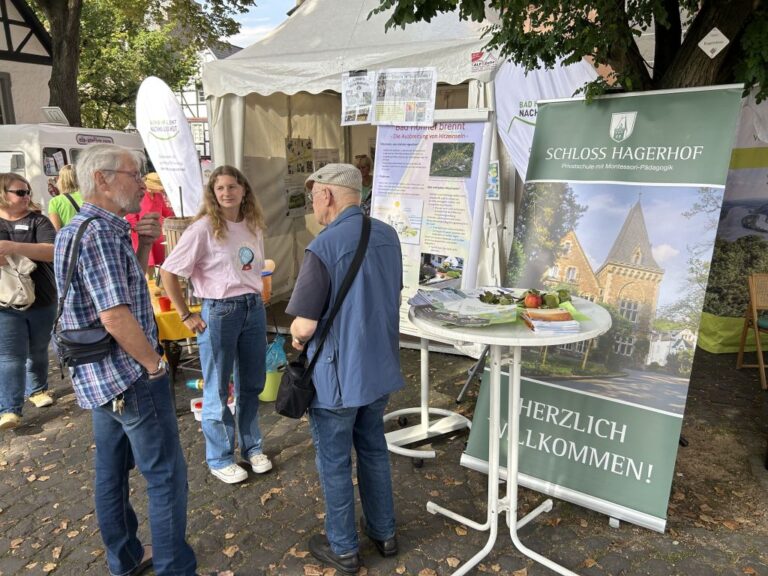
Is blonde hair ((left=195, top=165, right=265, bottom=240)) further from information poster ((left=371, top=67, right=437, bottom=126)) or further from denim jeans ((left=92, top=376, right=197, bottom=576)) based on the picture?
information poster ((left=371, top=67, right=437, bottom=126))

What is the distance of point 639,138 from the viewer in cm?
267

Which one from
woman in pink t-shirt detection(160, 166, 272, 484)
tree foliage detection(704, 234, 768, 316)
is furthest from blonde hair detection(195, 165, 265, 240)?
tree foliage detection(704, 234, 768, 316)

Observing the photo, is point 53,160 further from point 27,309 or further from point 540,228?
point 540,228

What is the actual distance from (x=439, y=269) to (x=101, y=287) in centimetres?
233

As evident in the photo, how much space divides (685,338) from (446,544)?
142 centimetres

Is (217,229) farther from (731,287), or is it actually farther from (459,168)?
(731,287)

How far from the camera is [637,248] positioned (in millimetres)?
2652

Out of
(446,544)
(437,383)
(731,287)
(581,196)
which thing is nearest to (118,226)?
(446,544)

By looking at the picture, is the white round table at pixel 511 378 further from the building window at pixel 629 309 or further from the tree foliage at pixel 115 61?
the tree foliage at pixel 115 61

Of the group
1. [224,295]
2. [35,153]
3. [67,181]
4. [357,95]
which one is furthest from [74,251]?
[35,153]

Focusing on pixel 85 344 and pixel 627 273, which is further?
pixel 627 273

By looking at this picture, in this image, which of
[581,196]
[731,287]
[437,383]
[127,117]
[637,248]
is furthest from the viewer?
[127,117]

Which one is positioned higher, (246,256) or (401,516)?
(246,256)

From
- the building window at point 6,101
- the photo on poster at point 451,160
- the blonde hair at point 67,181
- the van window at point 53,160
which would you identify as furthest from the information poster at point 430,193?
the building window at point 6,101
